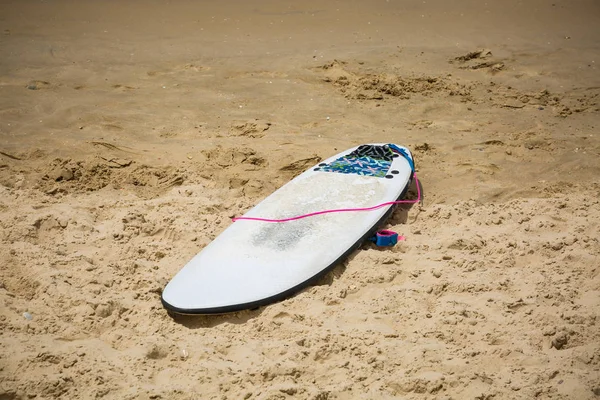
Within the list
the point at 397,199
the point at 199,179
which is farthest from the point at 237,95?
the point at 397,199

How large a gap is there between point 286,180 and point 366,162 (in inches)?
19.4

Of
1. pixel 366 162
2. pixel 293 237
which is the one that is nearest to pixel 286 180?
pixel 366 162

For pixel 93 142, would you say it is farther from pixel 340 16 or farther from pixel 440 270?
pixel 340 16

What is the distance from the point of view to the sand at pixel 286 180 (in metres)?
2.06

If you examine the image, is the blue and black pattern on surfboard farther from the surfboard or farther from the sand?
the sand

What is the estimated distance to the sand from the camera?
2.06 meters

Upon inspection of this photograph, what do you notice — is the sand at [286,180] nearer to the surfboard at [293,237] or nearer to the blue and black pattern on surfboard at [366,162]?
the surfboard at [293,237]

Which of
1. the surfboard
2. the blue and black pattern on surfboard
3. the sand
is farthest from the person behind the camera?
the blue and black pattern on surfboard

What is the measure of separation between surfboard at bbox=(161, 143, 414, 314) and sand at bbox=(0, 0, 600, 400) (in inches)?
3.3

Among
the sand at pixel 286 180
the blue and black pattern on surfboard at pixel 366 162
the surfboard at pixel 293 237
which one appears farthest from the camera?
the blue and black pattern on surfboard at pixel 366 162

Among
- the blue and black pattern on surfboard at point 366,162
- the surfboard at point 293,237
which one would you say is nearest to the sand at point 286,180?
the surfboard at point 293,237

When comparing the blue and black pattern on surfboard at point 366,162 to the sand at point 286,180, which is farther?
the blue and black pattern on surfboard at point 366,162

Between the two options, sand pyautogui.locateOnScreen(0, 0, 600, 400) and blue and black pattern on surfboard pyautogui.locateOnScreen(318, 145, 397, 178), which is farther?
blue and black pattern on surfboard pyautogui.locateOnScreen(318, 145, 397, 178)

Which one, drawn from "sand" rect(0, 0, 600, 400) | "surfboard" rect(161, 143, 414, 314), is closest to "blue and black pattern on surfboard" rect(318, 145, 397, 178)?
"surfboard" rect(161, 143, 414, 314)
